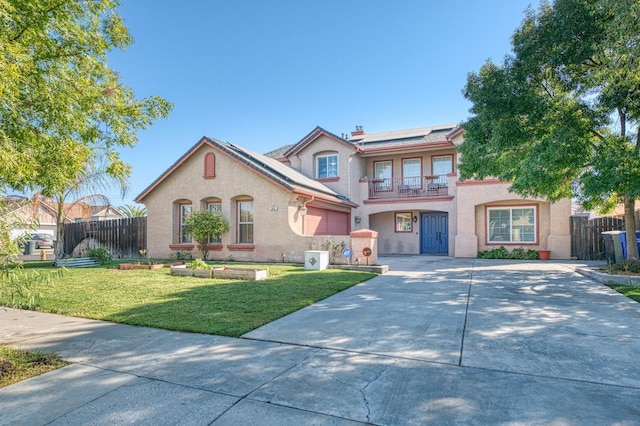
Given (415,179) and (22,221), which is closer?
(22,221)

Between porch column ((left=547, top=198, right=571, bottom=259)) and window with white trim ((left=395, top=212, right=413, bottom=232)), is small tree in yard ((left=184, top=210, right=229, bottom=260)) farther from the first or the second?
porch column ((left=547, top=198, right=571, bottom=259))

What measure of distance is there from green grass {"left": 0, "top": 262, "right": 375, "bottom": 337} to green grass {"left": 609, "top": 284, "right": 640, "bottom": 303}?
19.2 feet

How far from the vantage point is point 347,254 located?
1298 centimetres

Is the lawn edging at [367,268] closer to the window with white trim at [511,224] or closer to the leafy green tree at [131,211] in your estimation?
the window with white trim at [511,224]

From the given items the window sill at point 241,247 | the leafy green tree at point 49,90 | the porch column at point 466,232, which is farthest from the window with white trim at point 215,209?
the porch column at point 466,232

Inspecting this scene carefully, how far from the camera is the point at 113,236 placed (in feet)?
64.8

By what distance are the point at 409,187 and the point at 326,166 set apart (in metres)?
5.16

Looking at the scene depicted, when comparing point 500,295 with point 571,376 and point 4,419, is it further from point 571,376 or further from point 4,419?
point 4,419

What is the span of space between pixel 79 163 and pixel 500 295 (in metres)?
8.20

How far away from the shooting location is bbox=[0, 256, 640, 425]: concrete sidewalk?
2.78m

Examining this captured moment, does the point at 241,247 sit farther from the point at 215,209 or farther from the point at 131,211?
the point at 131,211

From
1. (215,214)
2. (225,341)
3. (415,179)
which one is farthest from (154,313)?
(415,179)

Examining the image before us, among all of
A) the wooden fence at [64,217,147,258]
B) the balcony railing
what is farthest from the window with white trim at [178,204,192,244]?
the balcony railing

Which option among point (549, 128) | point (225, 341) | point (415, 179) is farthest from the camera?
point (415, 179)
